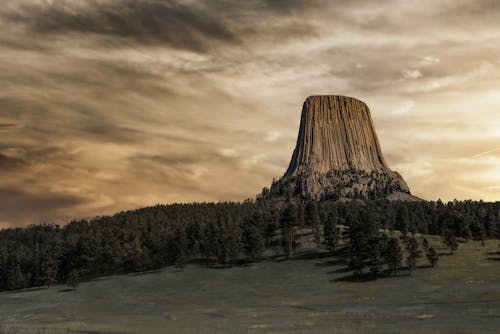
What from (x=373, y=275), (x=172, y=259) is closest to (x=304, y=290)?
(x=373, y=275)

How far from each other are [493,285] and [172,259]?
118244mm

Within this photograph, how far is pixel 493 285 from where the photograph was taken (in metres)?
Answer: 108

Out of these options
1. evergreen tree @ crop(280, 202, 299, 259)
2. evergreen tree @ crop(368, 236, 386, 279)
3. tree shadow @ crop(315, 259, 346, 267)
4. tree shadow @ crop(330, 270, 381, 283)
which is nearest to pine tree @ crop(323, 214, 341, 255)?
tree shadow @ crop(315, 259, 346, 267)

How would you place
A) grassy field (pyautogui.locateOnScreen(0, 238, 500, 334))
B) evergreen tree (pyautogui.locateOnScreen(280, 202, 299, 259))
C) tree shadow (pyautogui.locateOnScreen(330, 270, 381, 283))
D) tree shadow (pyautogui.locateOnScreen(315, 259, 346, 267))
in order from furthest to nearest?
evergreen tree (pyautogui.locateOnScreen(280, 202, 299, 259)) → tree shadow (pyautogui.locateOnScreen(315, 259, 346, 267)) → tree shadow (pyautogui.locateOnScreen(330, 270, 381, 283)) → grassy field (pyautogui.locateOnScreen(0, 238, 500, 334))

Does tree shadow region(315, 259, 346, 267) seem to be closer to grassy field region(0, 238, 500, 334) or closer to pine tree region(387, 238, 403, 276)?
grassy field region(0, 238, 500, 334)

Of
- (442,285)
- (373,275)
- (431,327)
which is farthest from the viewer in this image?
(373,275)

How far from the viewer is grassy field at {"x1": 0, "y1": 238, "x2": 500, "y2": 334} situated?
74.7 m

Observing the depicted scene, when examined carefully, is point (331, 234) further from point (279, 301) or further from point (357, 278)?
point (279, 301)

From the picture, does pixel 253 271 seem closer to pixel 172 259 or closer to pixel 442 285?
pixel 172 259

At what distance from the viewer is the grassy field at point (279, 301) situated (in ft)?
245

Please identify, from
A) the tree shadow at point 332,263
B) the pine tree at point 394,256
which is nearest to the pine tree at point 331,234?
the tree shadow at point 332,263

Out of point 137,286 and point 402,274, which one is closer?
point 402,274

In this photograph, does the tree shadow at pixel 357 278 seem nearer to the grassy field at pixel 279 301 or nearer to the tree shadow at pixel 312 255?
the grassy field at pixel 279 301

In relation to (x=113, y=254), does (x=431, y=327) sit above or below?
below
